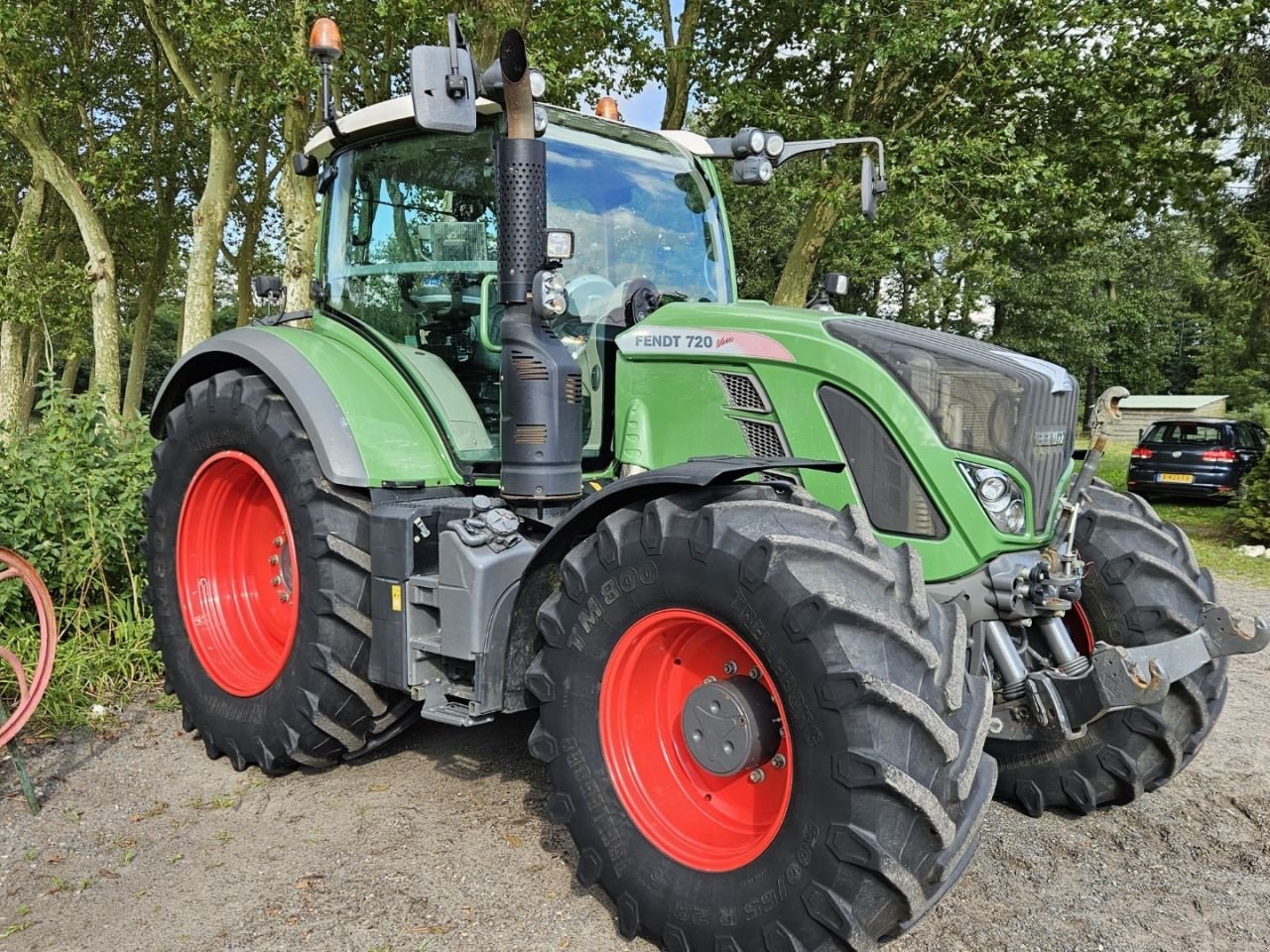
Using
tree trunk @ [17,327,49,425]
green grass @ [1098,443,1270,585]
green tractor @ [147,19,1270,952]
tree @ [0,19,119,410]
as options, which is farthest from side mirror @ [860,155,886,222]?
tree trunk @ [17,327,49,425]

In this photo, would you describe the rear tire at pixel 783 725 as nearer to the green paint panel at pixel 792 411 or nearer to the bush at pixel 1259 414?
the green paint panel at pixel 792 411

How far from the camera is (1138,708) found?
344 cm

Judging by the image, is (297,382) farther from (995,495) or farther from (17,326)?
(17,326)

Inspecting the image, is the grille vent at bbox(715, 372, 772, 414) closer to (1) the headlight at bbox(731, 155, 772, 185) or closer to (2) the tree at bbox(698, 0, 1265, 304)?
(1) the headlight at bbox(731, 155, 772, 185)

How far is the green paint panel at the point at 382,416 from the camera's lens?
3.70 metres

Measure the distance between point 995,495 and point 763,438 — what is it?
2.45 feet

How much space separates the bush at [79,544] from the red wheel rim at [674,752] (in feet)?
10.4

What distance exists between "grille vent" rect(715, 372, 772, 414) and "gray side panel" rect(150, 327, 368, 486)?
136 centimetres

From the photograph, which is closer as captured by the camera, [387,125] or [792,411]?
[792,411]

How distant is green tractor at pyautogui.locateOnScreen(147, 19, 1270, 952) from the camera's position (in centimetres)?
251

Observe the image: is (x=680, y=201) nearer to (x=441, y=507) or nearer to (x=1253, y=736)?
(x=441, y=507)

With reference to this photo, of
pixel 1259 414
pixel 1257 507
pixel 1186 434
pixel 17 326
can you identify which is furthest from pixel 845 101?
pixel 1259 414

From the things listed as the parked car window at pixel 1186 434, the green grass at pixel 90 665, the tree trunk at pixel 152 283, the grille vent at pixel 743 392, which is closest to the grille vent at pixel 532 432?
the grille vent at pixel 743 392

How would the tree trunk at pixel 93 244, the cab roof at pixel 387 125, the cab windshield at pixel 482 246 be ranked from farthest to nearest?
1. the tree trunk at pixel 93 244
2. the cab roof at pixel 387 125
3. the cab windshield at pixel 482 246
